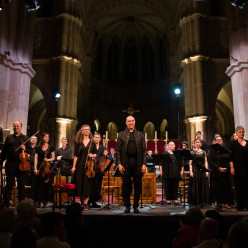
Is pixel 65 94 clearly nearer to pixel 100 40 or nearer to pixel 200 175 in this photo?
pixel 200 175

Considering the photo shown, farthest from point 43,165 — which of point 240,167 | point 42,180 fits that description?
point 240,167

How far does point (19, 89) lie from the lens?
1181cm

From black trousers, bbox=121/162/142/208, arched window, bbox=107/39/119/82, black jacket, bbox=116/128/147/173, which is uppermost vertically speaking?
arched window, bbox=107/39/119/82

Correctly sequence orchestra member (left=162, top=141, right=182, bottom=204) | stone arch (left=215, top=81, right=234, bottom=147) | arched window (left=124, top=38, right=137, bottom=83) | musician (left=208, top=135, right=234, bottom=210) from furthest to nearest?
arched window (left=124, top=38, right=137, bottom=83)
stone arch (left=215, top=81, right=234, bottom=147)
orchestra member (left=162, top=141, right=182, bottom=204)
musician (left=208, top=135, right=234, bottom=210)

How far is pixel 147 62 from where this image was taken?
106 feet

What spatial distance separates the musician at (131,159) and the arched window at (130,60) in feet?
87.9

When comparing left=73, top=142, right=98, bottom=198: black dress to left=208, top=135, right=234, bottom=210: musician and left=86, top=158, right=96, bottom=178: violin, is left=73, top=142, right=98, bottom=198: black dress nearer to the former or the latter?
left=86, top=158, right=96, bottom=178: violin

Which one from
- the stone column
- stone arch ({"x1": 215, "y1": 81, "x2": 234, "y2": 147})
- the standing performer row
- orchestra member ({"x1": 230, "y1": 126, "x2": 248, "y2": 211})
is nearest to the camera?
the standing performer row

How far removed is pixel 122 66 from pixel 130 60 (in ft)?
A: 4.24

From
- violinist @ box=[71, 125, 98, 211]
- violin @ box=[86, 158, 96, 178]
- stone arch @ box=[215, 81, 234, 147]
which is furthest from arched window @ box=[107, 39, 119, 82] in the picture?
violin @ box=[86, 158, 96, 178]

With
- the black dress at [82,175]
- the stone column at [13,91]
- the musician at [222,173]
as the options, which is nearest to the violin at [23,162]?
the black dress at [82,175]

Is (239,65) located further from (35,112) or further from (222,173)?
(35,112)

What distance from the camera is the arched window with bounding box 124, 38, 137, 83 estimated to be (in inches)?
1273

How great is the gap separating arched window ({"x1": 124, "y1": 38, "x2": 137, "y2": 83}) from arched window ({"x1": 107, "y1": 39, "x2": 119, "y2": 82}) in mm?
985
